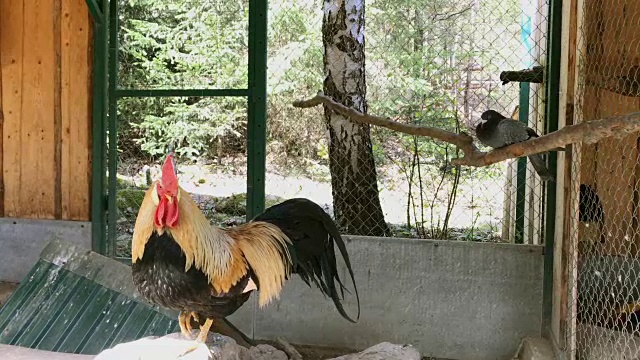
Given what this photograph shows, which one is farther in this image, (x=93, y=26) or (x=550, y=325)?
(x=93, y=26)

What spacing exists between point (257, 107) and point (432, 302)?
183 centimetres

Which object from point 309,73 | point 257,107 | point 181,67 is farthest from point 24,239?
point 309,73

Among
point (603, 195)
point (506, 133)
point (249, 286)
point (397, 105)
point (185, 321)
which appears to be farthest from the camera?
point (397, 105)

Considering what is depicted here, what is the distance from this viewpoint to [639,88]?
2836 millimetres

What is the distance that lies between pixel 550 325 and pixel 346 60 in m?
2.39

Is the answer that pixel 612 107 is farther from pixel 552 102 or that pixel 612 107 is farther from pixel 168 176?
pixel 168 176

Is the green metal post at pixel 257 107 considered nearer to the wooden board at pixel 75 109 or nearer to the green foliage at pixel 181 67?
the green foliage at pixel 181 67

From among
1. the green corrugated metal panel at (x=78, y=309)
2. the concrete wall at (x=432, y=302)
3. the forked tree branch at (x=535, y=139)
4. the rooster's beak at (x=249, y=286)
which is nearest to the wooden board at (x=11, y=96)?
the green corrugated metal panel at (x=78, y=309)

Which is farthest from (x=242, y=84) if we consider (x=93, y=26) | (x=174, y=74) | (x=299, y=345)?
(x=299, y=345)

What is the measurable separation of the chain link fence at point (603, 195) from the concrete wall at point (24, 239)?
11.7 ft

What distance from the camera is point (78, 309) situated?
3.70 m

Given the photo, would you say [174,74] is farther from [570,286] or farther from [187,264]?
[570,286]

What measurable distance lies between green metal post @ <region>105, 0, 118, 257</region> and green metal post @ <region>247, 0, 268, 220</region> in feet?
3.49

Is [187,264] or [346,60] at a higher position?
[346,60]
